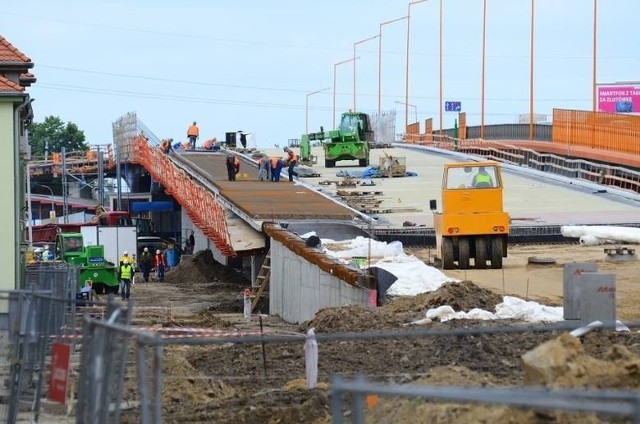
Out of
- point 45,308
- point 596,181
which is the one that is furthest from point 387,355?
point 596,181

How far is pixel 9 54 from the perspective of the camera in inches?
1387

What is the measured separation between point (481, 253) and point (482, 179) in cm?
174

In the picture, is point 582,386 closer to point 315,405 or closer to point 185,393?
point 315,405

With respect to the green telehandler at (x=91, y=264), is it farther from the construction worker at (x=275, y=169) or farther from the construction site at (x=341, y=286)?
the construction worker at (x=275, y=169)

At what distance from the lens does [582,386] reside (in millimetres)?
9367

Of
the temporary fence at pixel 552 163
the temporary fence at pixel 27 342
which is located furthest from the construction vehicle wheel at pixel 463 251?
the temporary fence at pixel 552 163

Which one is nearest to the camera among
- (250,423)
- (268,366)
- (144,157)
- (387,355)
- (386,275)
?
(250,423)

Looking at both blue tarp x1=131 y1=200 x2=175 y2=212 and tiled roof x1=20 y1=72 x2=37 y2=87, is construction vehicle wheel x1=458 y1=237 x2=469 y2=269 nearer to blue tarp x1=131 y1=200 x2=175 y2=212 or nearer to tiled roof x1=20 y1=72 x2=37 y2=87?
tiled roof x1=20 y1=72 x2=37 y2=87

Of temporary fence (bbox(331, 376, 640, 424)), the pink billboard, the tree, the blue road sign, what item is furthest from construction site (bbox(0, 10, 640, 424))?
the tree

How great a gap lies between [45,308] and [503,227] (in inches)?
733

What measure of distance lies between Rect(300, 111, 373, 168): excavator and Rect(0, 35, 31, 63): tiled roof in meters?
35.4

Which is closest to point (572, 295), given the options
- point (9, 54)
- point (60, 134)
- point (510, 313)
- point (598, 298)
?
point (598, 298)

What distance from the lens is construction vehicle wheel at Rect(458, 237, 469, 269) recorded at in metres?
33.3

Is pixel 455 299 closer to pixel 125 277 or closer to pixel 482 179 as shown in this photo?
pixel 482 179
